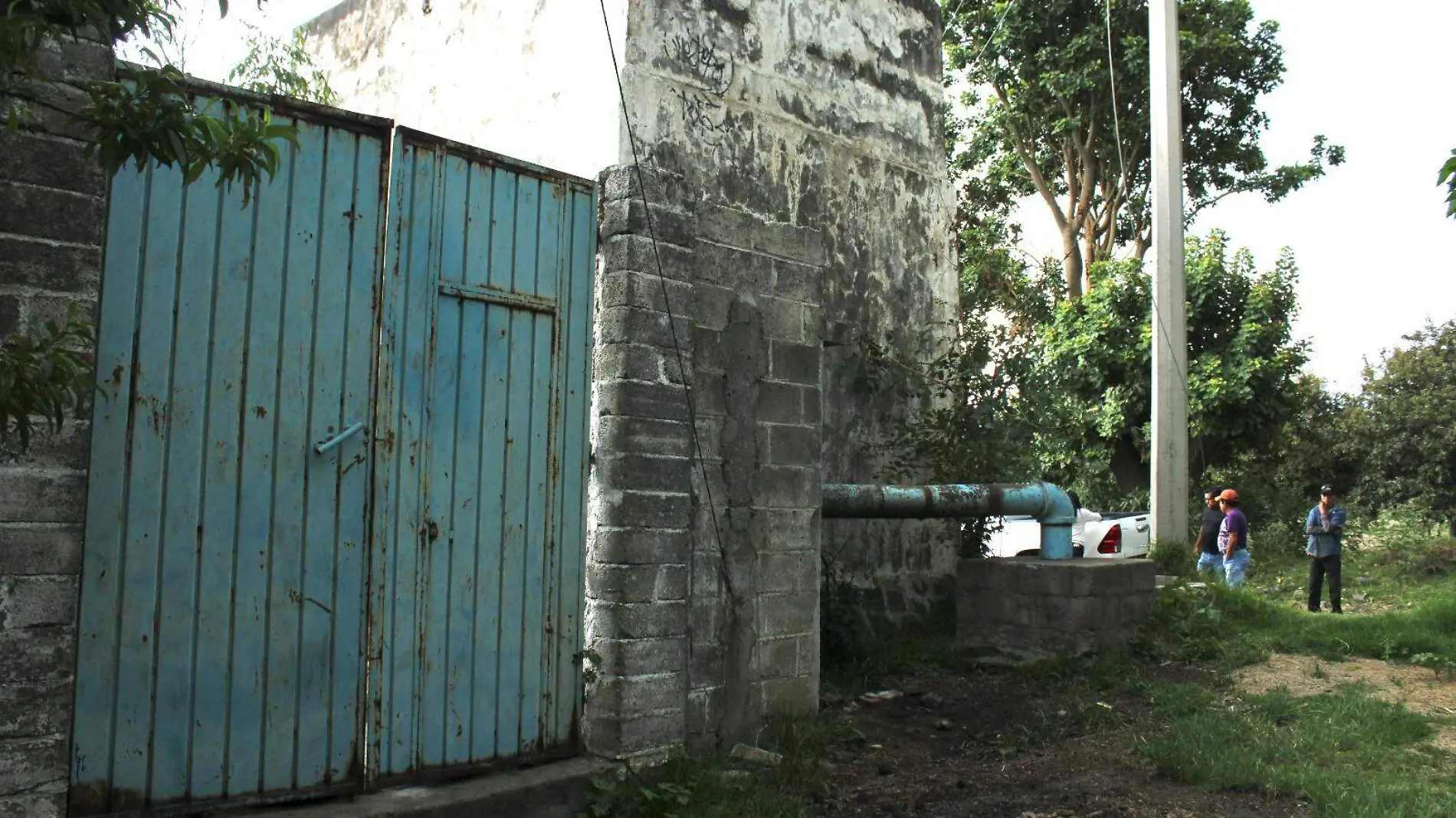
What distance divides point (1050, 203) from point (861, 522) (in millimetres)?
15041

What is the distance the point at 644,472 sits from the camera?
4.92 m

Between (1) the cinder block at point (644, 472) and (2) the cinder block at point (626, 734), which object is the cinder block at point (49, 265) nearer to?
(1) the cinder block at point (644, 472)

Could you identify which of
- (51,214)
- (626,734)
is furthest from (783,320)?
(51,214)

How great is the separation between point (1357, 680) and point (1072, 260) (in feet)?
52.2

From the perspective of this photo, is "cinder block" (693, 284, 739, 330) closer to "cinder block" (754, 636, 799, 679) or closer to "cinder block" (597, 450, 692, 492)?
"cinder block" (597, 450, 692, 492)

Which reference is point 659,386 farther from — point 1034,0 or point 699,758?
point 1034,0

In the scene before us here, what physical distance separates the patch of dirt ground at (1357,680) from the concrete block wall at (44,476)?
6473mm

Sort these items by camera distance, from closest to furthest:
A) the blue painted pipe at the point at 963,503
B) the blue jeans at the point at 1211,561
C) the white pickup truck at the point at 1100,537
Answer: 1. the blue painted pipe at the point at 963,503
2. the blue jeans at the point at 1211,561
3. the white pickup truck at the point at 1100,537

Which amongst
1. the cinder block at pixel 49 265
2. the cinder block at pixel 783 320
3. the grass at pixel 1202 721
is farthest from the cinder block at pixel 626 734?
the cinder block at pixel 49 265

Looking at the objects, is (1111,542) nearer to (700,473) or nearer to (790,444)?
(790,444)

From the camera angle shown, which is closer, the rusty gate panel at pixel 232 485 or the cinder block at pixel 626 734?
the rusty gate panel at pixel 232 485

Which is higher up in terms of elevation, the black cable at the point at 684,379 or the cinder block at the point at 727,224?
Result: the cinder block at the point at 727,224

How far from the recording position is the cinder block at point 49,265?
3.22m

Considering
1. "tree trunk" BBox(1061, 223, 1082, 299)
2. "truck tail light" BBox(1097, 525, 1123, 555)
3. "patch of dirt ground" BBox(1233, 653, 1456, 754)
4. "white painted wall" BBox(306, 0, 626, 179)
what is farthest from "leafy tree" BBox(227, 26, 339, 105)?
"tree trunk" BBox(1061, 223, 1082, 299)
